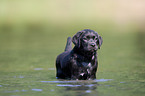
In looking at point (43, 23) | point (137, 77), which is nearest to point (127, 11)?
point (43, 23)

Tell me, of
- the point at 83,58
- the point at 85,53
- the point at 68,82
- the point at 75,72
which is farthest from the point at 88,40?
the point at 68,82

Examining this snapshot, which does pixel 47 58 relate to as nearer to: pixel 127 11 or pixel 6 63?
pixel 6 63

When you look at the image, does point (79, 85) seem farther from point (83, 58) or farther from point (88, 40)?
point (88, 40)

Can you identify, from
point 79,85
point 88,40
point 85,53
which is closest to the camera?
point 79,85

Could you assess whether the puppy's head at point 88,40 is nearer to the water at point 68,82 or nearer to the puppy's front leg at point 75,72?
the puppy's front leg at point 75,72

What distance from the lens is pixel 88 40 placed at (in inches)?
456

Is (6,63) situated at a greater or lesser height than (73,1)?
→ lesser

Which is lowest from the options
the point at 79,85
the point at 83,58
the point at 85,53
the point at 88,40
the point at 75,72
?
the point at 79,85

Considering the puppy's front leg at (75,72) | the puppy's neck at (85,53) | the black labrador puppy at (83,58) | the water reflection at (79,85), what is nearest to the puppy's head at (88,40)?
the black labrador puppy at (83,58)

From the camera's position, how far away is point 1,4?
58.4 metres

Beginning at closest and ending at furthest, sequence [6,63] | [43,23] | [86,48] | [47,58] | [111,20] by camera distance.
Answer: [86,48] → [6,63] → [47,58] → [43,23] → [111,20]

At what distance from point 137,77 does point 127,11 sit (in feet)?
152

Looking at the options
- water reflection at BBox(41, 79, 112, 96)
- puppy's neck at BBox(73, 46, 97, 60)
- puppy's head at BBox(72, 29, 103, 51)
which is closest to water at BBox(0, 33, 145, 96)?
water reflection at BBox(41, 79, 112, 96)

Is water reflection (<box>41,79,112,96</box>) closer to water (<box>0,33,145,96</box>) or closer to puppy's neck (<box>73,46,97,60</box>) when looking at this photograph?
water (<box>0,33,145,96</box>)
